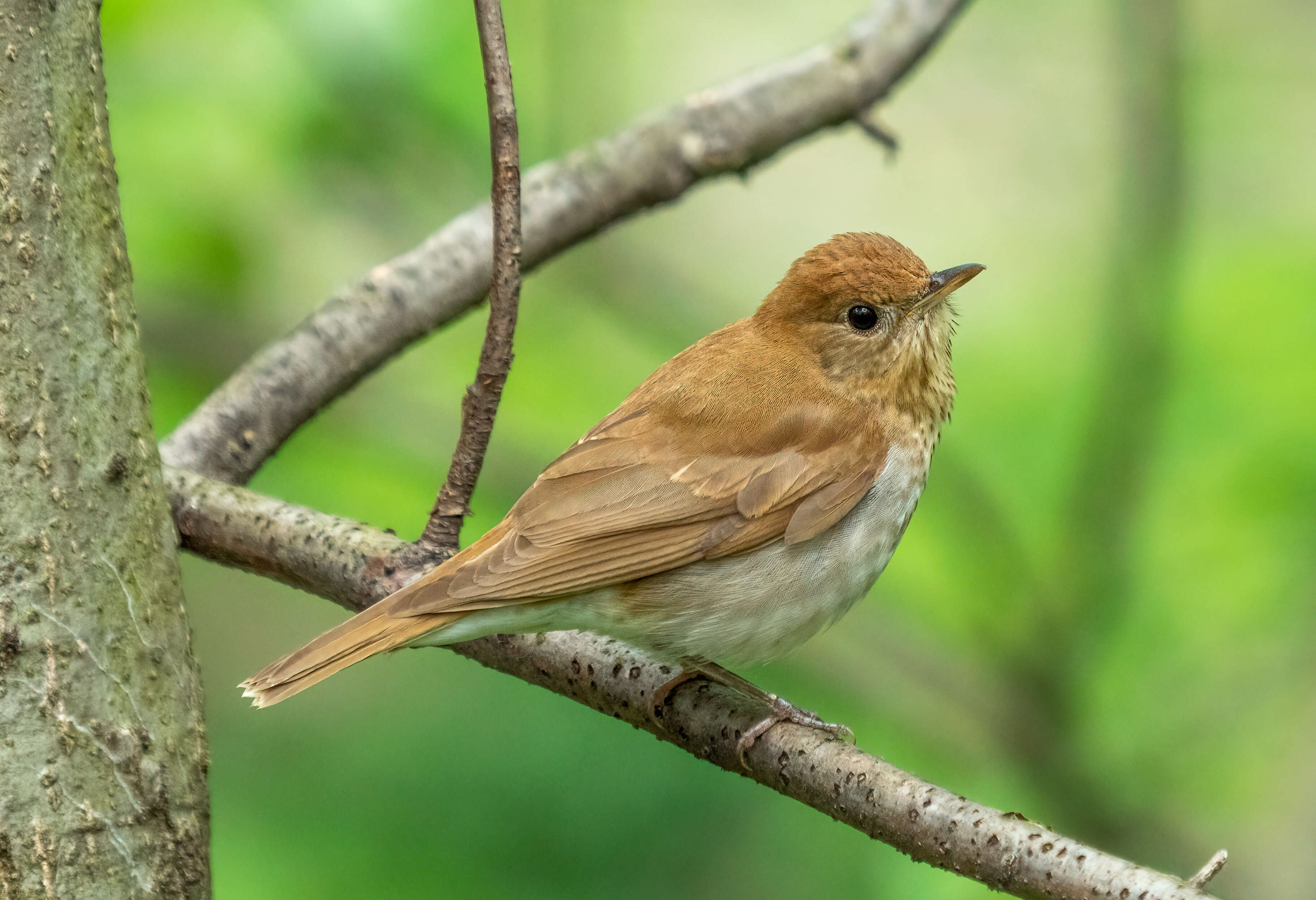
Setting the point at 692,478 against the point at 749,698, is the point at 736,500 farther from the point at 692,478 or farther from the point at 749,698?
the point at 749,698

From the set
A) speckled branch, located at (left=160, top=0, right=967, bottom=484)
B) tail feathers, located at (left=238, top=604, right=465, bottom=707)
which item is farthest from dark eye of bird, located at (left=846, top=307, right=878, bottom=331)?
tail feathers, located at (left=238, top=604, right=465, bottom=707)

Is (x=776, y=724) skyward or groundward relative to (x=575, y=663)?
groundward

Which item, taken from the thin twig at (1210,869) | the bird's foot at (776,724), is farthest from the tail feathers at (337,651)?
Answer: the thin twig at (1210,869)

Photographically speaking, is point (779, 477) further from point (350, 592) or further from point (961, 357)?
point (961, 357)

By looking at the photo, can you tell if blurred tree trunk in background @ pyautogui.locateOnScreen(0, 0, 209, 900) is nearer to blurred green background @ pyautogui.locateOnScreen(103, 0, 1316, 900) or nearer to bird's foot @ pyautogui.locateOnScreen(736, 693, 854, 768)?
bird's foot @ pyautogui.locateOnScreen(736, 693, 854, 768)

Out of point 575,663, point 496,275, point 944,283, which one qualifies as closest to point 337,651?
point 575,663
